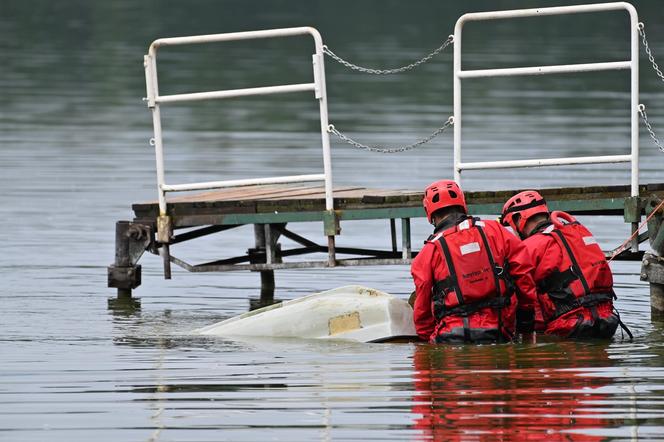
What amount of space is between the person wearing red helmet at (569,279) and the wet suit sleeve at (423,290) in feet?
2.80

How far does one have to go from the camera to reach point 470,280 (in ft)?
37.6

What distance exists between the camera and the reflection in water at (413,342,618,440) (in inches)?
350

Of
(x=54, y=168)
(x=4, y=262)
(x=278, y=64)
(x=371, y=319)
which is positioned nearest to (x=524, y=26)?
(x=278, y=64)

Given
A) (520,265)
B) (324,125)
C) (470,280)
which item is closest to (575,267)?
(520,265)

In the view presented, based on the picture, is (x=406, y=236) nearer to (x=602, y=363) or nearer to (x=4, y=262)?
(x=602, y=363)

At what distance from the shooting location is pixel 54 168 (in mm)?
25109

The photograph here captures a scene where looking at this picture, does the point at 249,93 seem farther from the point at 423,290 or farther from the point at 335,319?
the point at 423,290

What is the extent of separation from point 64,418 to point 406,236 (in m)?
5.43

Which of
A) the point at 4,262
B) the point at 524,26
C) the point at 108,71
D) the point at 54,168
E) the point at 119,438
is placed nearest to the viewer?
the point at 119,438

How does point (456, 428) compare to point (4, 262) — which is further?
point (4, 262)

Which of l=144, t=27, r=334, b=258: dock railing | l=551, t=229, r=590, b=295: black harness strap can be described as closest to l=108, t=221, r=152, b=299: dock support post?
l=144, t=27, r=334, b=258: dock railing

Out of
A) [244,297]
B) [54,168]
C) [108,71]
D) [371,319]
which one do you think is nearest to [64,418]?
[371,319]

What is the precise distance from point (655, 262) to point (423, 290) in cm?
310

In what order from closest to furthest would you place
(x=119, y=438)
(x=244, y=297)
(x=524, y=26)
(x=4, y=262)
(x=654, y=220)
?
(x=119, y=438), (x=654, y=220), (x=244, y=297), (x=4, y=262), (x=524, y=26)
